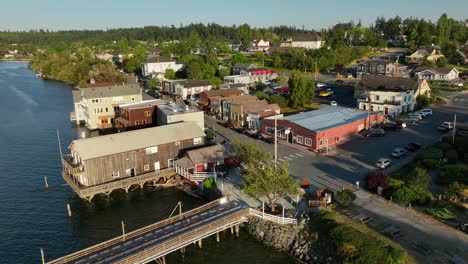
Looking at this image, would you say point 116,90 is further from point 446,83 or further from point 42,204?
point 446,83

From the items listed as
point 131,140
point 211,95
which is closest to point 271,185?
point 131,140

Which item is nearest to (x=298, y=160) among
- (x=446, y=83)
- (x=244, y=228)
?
(x=244, y=228)

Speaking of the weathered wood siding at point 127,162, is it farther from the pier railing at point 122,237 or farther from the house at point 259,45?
the house at point 259,45

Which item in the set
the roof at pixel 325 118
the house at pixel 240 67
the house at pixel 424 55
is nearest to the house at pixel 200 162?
the roof at pixel 325 118

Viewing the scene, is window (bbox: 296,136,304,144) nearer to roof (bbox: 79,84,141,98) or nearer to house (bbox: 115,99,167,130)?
house (bbox: 115,99,167,130)

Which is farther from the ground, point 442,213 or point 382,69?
point 382,69

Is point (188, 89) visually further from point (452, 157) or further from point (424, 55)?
point (424, 55)

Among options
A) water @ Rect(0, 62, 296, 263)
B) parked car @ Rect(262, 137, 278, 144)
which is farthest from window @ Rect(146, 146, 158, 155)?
parked car @ Rect(262, 137, 278, 144)
